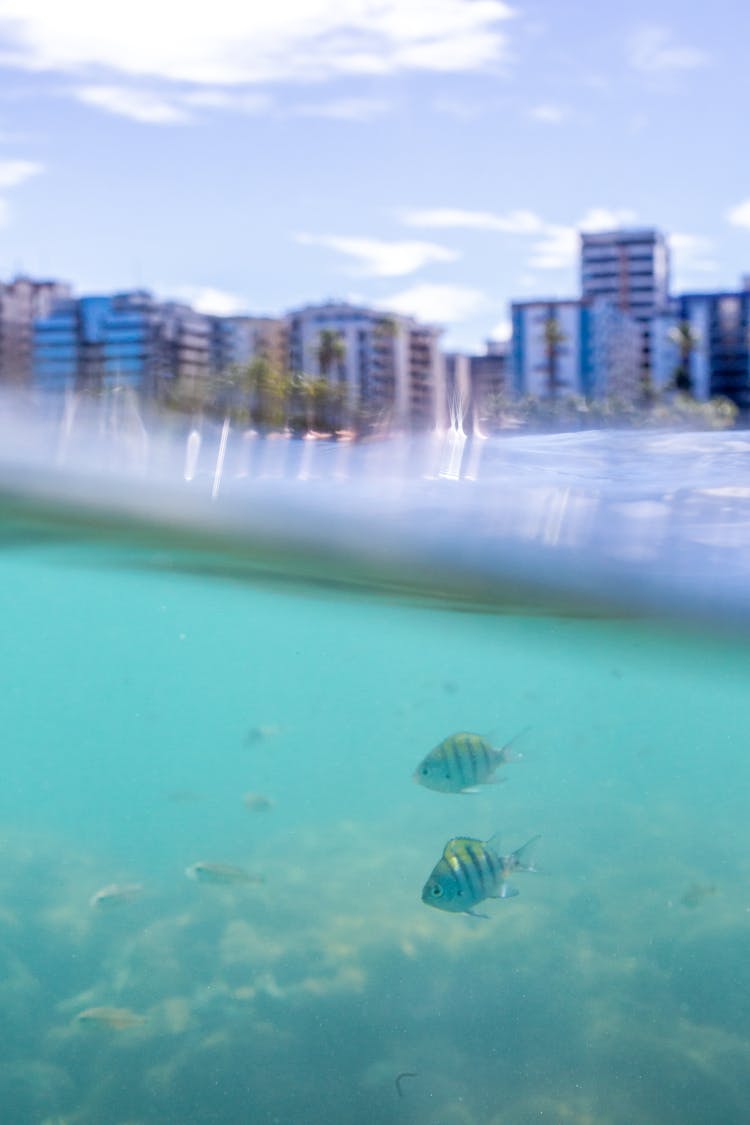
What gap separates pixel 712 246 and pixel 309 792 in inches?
1338

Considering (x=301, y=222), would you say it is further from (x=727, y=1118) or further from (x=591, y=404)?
(x=727, y=1118)

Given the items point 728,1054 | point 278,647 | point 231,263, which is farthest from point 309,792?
point 231,263

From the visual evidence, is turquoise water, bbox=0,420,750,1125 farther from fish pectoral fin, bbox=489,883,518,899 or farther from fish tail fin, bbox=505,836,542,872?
fish pectoral fin, bbox=489,883,518,899

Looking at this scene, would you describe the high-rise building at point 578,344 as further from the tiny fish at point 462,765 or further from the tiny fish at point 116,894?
the tiny fish at point 462,765

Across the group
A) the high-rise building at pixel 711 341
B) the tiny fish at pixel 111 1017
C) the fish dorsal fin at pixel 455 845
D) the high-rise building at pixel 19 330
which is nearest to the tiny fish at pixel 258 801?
the tiny fish at pixel 111 1017

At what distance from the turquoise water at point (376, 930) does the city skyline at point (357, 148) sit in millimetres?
4040

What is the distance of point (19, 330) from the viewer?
27.5 ft

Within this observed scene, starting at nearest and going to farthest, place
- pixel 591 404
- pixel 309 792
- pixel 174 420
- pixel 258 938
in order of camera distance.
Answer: pixel 174 420 → pixel 591 404 → pixel 258 938 → pixel 309 792

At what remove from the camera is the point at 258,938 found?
1147cm

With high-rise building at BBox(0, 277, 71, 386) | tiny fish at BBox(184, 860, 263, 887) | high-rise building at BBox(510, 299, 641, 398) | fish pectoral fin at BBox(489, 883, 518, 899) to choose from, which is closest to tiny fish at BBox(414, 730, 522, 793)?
fish pectoral fin at BBox(489, 883, 518, 899)

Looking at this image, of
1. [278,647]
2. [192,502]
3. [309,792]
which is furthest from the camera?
[309,792]

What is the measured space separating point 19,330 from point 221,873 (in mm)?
4622

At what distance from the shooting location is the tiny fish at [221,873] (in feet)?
25.2

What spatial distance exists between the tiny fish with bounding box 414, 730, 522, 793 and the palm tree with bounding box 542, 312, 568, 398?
32.5m
